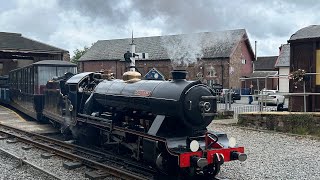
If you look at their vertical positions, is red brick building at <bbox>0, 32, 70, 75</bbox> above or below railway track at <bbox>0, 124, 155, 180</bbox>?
above

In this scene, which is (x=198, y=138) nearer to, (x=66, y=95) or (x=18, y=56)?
(x=66, y=95)

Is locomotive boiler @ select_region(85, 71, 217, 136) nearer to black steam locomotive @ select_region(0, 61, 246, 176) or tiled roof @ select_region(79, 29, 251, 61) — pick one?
black steam locomotive @ select_region(0, 61, 246, 176)

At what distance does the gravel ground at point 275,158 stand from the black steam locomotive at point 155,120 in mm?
1189

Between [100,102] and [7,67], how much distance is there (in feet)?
98.5

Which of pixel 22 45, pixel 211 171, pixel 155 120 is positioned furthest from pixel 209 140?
pixel 22 45

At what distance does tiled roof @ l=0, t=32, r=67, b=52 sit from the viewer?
27.0 m

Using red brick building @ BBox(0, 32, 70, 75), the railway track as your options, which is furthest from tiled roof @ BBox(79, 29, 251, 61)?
the railway track

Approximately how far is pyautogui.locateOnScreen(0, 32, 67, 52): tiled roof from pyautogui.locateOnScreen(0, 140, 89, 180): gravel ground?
18038 millimetres

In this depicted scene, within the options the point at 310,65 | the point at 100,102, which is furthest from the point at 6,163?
the point at 310,65

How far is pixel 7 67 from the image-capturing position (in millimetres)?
36594

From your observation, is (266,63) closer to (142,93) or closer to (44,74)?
(44,74)

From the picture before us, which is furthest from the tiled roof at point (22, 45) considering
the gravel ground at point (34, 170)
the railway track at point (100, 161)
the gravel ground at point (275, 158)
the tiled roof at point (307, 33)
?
the gravel ground at point (275, 158)

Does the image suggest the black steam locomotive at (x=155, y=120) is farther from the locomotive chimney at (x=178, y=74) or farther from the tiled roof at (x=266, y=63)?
the tiled roof at (x=266, y=63)

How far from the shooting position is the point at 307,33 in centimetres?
1538
